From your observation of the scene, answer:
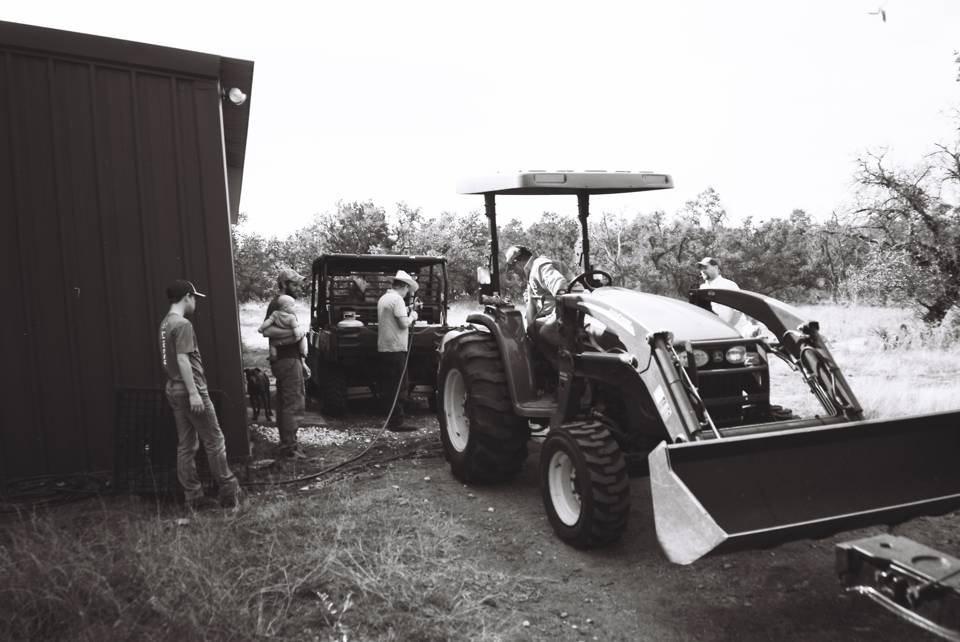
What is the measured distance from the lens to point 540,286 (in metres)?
5.07

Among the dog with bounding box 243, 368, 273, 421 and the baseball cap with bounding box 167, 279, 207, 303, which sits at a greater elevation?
the baseball cap with bounding box 167, 279, 207, 303

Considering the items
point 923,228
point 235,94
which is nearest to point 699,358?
point 235,94

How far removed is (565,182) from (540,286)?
0.76m

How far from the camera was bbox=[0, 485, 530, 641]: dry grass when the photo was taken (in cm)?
302

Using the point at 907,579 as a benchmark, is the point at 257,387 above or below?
above

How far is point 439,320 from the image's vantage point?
10.2 m

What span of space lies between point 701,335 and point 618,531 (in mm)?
1235

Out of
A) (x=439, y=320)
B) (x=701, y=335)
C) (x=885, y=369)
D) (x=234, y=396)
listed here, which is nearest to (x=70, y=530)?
(x=234, y=396)

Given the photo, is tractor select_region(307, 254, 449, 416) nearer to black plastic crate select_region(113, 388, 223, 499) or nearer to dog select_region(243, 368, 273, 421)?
dog select_region(243, 368, 273, 421)

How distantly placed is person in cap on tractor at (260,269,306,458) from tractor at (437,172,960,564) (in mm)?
1681

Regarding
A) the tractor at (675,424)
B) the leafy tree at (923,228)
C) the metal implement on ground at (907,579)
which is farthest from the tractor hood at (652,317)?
the leafy tree at (923,228)

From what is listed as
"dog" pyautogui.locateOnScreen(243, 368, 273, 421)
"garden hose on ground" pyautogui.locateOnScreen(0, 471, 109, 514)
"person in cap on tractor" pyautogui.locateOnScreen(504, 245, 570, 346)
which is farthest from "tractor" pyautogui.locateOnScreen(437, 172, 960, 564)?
"dog" pyautogui.locateOnScreen(243, 368, 273, 421)

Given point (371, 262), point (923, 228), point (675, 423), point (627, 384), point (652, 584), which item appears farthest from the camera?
point (923, 228)

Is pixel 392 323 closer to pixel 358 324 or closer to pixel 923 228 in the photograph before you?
pixel 358 324
